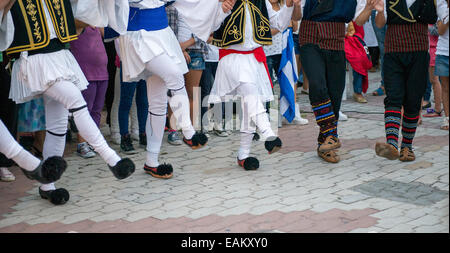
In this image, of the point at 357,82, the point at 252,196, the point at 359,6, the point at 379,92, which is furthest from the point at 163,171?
the point at 379,92

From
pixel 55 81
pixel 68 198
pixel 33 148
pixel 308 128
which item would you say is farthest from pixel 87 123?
pixel 308 128

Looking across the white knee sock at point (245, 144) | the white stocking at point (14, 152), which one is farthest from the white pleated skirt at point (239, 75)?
the white stocking at point (14, 152)

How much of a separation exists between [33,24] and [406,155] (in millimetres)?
3485

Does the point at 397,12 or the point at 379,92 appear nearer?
the point at 397,12

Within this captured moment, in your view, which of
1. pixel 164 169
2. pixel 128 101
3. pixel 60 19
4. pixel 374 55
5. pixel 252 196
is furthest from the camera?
pixel 374 55

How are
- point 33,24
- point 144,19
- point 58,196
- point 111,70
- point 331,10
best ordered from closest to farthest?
point 33,24
point 58,196
point 144,19
point 331,10
point 111,70

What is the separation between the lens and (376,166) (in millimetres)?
5578

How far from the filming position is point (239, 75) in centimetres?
540

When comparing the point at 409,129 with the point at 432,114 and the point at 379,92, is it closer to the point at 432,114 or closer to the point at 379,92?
the point at 432,114

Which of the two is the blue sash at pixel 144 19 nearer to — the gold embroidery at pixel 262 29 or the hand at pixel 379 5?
the gold embroidery at pixel 262 29

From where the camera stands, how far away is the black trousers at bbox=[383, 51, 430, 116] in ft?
18.5

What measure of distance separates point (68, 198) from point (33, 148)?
1696 millimetres
